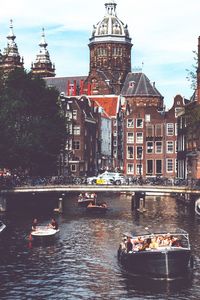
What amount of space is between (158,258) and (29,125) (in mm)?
49758

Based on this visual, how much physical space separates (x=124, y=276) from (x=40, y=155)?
49.7m

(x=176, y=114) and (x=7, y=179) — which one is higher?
(x=176, y=114)

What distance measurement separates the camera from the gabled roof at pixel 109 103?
171 m

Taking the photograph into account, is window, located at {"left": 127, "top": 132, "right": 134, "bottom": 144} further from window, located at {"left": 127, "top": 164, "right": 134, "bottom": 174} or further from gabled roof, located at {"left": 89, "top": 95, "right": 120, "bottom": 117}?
gabled roof, located at {"left": 89, "top": 95, "right": 120, "bottom": 117}

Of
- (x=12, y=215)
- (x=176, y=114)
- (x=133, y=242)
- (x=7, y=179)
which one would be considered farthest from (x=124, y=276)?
(x=176, y=114)

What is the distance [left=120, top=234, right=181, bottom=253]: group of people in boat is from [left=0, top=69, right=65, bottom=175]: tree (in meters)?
36.9

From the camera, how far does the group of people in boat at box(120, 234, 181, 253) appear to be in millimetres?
45688

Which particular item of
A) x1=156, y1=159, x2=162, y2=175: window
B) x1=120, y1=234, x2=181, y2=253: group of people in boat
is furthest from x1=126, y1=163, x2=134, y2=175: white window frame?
x1=120, y1=234, x2=181, y2=253: group of people in boat

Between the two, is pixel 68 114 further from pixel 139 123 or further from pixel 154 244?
pixel 154 244

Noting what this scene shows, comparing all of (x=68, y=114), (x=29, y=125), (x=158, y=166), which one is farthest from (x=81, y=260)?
(x=68, y=114)

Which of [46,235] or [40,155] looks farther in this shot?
[40,155]

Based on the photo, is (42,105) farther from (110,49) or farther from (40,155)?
(110,49)

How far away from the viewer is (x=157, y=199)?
10644 centimetres

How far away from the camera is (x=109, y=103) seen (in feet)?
569
